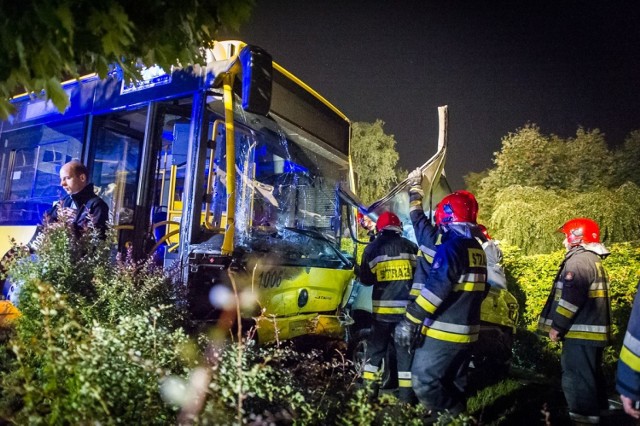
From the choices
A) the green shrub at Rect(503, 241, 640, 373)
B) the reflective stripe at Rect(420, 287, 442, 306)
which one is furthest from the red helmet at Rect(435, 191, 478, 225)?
the green shrub at Rect(503, 241, 640, 373)

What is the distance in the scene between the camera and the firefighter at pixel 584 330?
404cm

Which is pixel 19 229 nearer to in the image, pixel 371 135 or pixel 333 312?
pixel 333 312

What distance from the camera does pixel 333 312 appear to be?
541 centimetres

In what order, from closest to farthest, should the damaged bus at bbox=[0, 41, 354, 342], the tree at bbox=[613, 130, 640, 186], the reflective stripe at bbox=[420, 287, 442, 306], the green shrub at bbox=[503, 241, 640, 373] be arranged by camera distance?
the reflective stripe at bbox=[420, 287, 442, 306], the damaged bus at bbox=[0, 41, 354, 342], the green shrub at bbox=[503, 241, 640, 373], the tree at bbox=[613, 130, 640, 186]

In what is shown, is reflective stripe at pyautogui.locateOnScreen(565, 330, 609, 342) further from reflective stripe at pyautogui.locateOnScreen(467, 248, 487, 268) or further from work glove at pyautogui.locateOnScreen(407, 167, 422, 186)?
work glove at pyautogui.locateOnScreen(407, 167, 422, 186)

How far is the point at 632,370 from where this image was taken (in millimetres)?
2211

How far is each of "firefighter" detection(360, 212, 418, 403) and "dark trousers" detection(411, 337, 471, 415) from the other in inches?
47.8

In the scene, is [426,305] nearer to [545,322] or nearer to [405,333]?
[405,333]

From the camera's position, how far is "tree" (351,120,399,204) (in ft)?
98.8

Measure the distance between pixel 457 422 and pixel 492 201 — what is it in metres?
23.0

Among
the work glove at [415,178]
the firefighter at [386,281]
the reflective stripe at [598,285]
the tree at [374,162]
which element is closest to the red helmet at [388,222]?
the firefighter at [386,281]

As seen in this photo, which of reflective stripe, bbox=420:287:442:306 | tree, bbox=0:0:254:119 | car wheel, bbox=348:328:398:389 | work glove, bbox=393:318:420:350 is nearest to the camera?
tree, bbox=0:0:254:119

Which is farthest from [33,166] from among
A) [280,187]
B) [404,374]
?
[404,374]

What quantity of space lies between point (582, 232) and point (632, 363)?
2.56 meters
